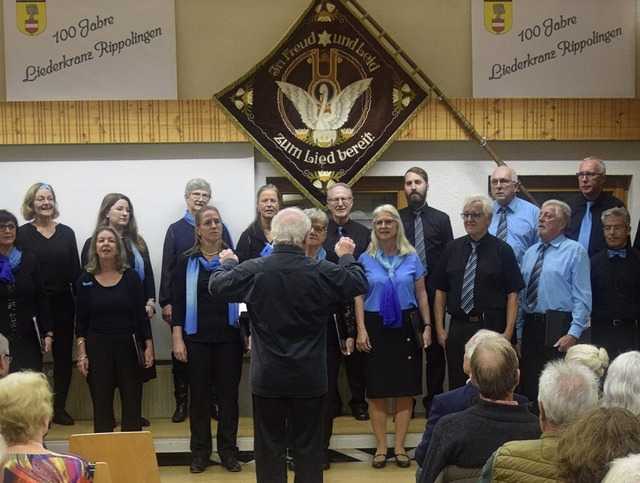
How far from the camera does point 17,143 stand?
21.1 feet

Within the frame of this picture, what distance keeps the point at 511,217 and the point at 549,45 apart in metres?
1.54

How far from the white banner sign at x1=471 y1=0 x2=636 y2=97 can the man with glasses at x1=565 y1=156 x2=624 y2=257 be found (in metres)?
1.07

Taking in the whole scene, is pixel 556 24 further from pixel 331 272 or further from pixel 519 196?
pixel 331 272

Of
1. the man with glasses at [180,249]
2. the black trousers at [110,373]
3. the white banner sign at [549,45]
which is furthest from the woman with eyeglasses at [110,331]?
the white banner sign at [549,45]

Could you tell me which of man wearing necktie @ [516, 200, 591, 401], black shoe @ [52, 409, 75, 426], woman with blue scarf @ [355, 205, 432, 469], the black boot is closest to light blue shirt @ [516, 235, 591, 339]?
man wearing necktie @ [516, 200, 591, 401]

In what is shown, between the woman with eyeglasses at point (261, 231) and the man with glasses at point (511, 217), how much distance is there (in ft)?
4.90

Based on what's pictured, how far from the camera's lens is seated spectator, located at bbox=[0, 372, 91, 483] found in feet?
9.00

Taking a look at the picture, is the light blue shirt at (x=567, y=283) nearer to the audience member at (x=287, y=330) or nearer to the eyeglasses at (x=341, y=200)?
the eyeglasses at (x=341, y=200)

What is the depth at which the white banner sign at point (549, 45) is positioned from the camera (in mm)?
6578

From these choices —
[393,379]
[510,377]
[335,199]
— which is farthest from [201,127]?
[510,377]

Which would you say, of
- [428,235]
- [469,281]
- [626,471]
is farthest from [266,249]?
[626,471]

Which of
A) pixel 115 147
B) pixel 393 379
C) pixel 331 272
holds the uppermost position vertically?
pixel 115 147

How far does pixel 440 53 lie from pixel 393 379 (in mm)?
2628

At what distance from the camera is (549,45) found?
6.59 m
